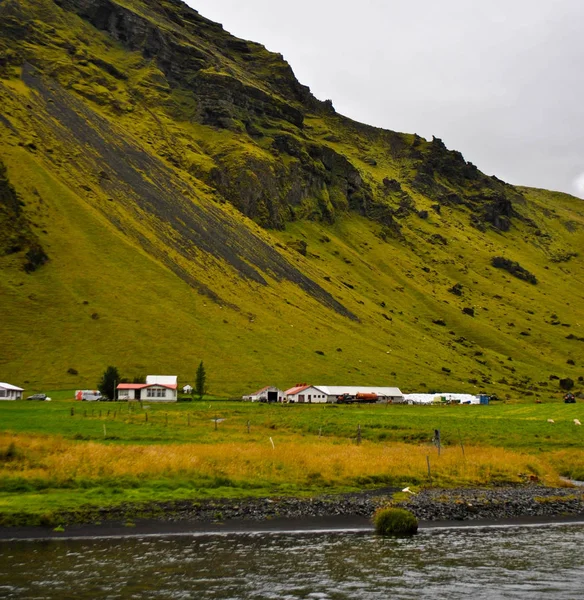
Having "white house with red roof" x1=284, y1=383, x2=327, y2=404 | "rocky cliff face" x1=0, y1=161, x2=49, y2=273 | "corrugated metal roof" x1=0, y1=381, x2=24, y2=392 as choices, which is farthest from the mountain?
"white house with red roof" x1=284, y1=383, x2=327, y2=404

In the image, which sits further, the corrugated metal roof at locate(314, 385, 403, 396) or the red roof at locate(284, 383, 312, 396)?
the corrugated metal roof at locate(314, 385, 403, 396)

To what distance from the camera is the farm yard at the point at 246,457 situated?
1207 inches

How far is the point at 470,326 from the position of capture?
618 feet

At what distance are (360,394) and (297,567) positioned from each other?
3601 inches

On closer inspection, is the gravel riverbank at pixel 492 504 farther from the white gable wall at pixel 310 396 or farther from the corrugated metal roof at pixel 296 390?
the corrugated metal roof at pixel 296 390

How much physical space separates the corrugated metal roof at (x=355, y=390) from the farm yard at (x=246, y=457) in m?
45.4

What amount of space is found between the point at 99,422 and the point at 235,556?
41.1 meters

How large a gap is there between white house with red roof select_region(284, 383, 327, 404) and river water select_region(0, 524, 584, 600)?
8185cm

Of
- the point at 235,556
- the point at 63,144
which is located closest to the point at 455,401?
the point at 235,556

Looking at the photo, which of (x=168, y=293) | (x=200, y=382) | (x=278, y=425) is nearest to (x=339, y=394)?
(x=200, y=382)

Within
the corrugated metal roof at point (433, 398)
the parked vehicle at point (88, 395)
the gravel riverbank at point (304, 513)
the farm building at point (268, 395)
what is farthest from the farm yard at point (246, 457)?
the corrugated metal roof at point (433, 398)

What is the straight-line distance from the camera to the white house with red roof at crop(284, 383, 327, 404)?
10756 cm

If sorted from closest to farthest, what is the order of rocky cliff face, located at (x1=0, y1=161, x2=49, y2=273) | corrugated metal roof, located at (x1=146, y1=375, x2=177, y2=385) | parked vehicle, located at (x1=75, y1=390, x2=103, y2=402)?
1. parked vehicle, located at (x1=75, y1=390, x2=103, y2=402)
2. corrugated metal roof, located at (x1=146, y1=375, x2=177, y2=385)
3. rocky cliff face, located at (x1=0, y1=161, x2=49, y2=273)

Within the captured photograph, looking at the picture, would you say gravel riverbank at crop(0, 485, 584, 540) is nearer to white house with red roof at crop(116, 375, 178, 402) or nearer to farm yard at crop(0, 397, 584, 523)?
farm yard at crop(0, 397, 584, 523)
